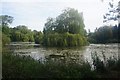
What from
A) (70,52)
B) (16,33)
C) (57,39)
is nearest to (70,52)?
(70,52)

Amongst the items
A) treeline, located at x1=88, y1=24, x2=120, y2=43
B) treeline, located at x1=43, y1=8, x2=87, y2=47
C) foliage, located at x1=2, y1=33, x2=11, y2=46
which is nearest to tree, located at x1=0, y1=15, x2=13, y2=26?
foliage, located at x1=2, y1=33, x2=11, y2=46

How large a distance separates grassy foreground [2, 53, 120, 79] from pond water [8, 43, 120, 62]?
301mm

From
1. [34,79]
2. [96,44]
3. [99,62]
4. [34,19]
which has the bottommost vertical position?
[34,79]

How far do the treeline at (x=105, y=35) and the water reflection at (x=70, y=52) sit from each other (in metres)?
0.11

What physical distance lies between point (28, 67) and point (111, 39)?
72.8 inches

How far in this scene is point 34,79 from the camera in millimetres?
3482

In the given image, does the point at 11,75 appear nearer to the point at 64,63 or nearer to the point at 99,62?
the point at 64,63

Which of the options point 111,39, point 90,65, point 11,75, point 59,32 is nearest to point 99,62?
point 90,65

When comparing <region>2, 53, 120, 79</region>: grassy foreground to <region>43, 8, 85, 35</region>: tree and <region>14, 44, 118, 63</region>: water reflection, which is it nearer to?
<region>14, 44, 118, 63</region>: water reflection

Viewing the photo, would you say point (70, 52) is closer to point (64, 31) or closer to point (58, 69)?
point (64, 31)

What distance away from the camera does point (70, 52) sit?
4453 mm

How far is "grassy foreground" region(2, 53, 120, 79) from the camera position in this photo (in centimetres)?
346

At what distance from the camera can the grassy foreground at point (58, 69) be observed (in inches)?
136

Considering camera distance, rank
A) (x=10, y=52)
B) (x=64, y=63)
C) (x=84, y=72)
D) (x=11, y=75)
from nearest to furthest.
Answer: (x=84, y=72), (x=11, y=75), (x=64, y=63), (x=10, y=52)
